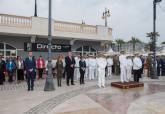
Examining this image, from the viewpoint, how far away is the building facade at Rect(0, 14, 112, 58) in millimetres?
22844

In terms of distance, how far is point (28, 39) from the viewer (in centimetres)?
2441

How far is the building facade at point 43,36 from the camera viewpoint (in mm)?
22844

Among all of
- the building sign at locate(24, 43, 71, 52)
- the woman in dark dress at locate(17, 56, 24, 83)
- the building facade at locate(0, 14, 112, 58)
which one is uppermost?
the building facade at locate(0, 14, 112, 58)

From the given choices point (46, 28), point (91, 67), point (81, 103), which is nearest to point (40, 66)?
point (91, 67)

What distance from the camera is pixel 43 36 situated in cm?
2464

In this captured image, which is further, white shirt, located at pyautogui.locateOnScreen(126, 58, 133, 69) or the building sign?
the building sign

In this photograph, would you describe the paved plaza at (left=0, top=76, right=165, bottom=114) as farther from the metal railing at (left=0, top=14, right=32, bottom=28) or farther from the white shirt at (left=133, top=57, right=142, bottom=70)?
the metal railing at (left=0, top=14, right=32, bottom=28)

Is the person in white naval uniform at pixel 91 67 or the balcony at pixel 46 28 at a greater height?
the balcony at pixel 46 28

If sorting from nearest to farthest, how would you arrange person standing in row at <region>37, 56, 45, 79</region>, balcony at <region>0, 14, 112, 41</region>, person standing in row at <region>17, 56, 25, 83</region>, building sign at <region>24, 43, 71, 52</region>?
1. person standing in row at <region>17, 56, 25, 83</region>
2. person standing in row at <region>37, 56, 45, 79</region>
3. balcony at <region>0, 14, 112, 41</region>
4. building sign at <region>24, 43, 71, 52</region>

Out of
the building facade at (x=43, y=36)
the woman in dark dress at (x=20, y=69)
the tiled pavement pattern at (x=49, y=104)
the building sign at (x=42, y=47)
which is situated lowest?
the tiled pavement pattern at (x=49, y=104)

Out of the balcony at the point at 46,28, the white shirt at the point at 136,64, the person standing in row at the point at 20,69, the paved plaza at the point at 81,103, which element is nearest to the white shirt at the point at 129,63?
the white shirt at the point at 136,64

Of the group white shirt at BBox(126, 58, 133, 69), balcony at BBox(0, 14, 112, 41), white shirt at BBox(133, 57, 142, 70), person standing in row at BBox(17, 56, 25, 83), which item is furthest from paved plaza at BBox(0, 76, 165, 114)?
balcony at BBox(0, 14, 112, 41)

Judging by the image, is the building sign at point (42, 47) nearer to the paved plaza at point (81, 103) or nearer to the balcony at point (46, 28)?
the balcony at point (46, 28)

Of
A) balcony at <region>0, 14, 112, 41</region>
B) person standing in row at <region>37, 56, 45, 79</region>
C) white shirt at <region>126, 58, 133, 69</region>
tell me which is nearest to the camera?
white shirt at <region>126, 58, 133, 69</region>
